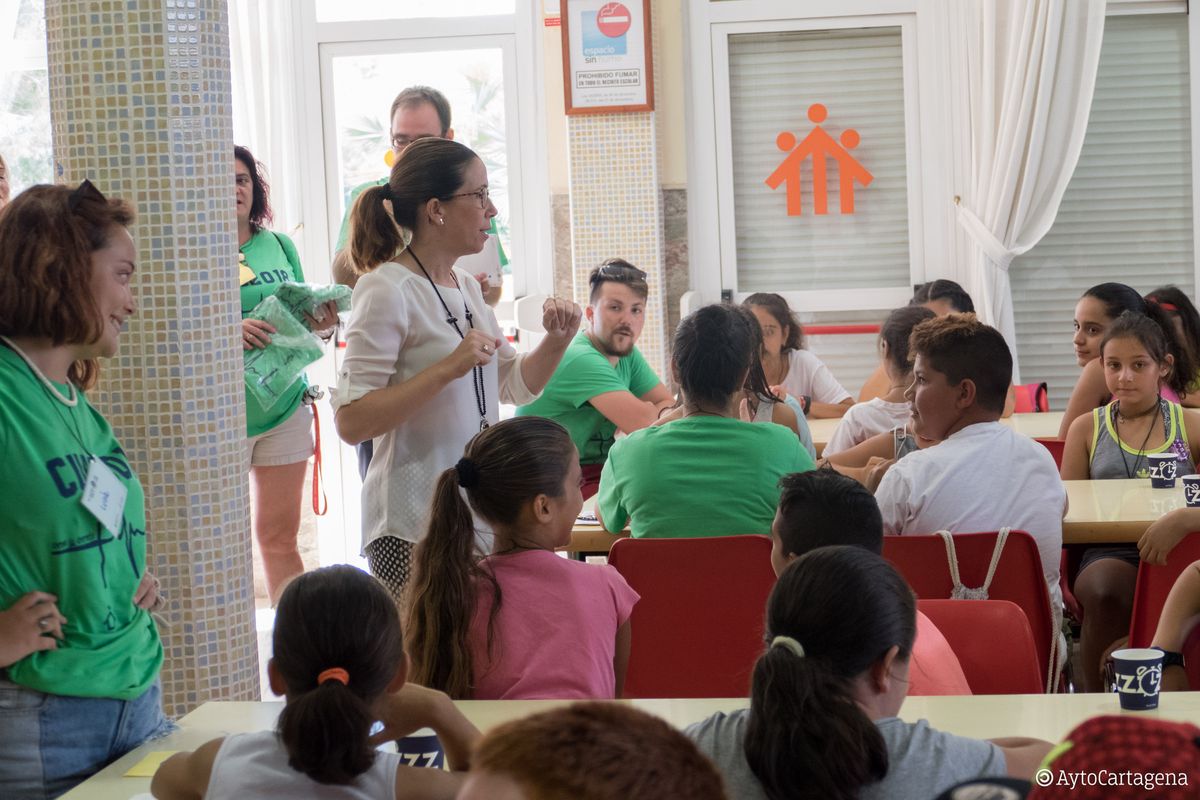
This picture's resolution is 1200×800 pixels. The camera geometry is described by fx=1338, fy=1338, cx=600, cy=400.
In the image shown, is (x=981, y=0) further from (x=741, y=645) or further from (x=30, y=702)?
(x=30, y=702)

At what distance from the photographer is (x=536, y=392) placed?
10.6 ft

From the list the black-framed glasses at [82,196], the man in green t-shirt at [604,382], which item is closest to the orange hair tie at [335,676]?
the black-framed glasses at [82,196]

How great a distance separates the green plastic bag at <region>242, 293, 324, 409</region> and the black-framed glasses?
1636 mm

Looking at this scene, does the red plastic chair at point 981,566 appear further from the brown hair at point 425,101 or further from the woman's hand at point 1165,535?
the brown hair at point 425,101

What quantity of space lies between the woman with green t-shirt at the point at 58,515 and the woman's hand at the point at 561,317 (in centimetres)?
116

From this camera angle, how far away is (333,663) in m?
1.68

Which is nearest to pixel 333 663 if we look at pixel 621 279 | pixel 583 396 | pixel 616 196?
pixel 583 396

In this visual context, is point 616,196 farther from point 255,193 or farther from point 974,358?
point 974,358

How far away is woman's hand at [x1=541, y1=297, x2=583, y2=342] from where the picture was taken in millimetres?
3023

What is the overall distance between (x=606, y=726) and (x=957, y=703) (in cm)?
134

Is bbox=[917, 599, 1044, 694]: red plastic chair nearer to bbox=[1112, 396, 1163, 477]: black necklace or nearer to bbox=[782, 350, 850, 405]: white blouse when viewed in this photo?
bbox=[1112, 396, 1163, 477]: black necklace

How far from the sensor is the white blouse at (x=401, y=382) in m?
2.78

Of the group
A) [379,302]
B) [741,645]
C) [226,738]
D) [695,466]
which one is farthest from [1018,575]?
[226,738]

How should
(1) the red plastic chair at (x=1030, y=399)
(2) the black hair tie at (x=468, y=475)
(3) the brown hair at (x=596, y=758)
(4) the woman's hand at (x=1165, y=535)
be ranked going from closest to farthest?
(3) the brown hair at (x=596, y=758) < (2) the black hair tie at (x=468, y=475) < (4) the woman's hand at (x=1165, y=535) < (1) the red plastic chair at (x=1030, y=399)
